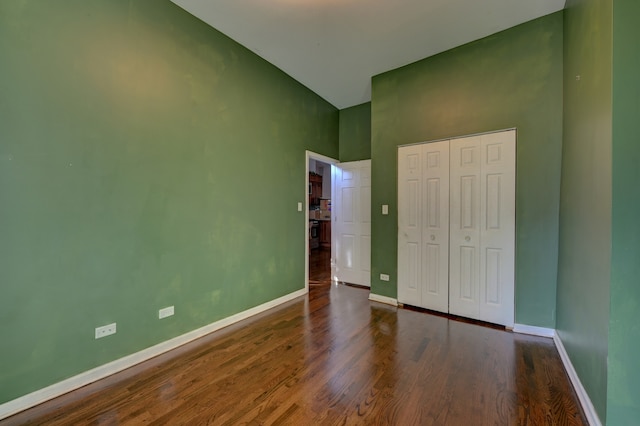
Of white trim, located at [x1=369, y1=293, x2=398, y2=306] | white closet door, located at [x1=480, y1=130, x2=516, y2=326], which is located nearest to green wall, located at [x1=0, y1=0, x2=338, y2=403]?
white trim, located at [x1=369, y1=293, x2=398, y2=306]

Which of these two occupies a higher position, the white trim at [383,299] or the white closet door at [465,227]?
the white closet door at [465,227]

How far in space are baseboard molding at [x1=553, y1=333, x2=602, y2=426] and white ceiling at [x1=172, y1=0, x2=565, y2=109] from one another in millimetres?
3094

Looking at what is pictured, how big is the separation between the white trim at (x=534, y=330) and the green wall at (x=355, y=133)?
2953mm

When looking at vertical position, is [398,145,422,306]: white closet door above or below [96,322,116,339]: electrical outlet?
above

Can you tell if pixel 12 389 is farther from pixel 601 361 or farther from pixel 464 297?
pixel 464 297

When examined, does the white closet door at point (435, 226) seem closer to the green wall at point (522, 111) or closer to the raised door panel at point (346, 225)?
the green wall at point (522, 111)

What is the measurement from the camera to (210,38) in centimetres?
269

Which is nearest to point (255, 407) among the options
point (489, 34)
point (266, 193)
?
point (266, 193)

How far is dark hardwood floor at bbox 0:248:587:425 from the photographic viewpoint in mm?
1593

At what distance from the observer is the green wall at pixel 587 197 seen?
1474 millimetres

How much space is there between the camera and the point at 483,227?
114 inches

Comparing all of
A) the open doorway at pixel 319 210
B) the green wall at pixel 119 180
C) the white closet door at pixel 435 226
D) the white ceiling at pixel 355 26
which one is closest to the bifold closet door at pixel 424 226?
the white closet door at pixel 435 226

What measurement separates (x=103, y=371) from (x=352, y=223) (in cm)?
345

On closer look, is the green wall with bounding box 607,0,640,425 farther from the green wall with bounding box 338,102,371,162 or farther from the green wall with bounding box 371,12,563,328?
the green wall with bounding box 338,102,371,162
